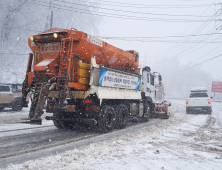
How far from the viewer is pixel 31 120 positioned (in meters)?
5.78

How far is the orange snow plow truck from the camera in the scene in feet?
20.3

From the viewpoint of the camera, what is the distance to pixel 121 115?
8.30 m

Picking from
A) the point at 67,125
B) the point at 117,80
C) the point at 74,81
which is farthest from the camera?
the point at 67,125

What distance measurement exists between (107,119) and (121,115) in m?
0.88

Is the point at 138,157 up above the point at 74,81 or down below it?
below

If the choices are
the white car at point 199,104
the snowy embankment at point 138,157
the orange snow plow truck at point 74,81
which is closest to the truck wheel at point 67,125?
the orange snow plow truck at point 74,81

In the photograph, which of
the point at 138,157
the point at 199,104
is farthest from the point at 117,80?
the point at 199,104

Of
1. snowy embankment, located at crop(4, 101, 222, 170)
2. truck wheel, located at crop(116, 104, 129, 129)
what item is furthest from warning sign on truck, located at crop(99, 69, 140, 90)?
snowy embankment, located at crop(4, 101, 222, 170)

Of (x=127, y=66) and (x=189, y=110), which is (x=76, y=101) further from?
(x=189, y=110)

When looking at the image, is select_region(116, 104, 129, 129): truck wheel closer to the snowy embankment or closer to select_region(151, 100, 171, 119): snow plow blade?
the snowy embankment

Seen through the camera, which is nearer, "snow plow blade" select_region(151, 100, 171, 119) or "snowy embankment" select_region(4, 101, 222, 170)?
"snowy embankment" select_region(4, 101, 222, 170)

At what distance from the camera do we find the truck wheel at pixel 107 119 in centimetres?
706

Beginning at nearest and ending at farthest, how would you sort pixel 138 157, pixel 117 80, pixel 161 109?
pixel 138 157 < pixel 117 80 < pixel 161 109

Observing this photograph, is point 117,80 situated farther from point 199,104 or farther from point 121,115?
point 199,104
